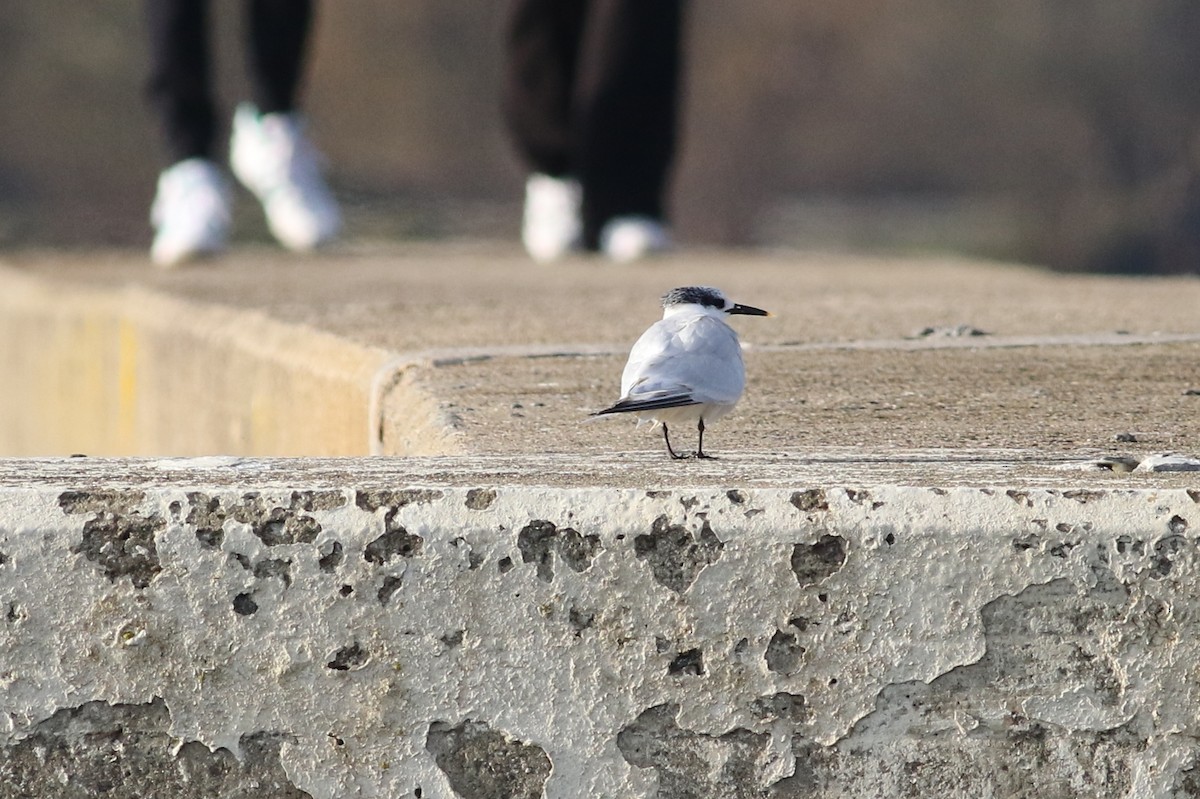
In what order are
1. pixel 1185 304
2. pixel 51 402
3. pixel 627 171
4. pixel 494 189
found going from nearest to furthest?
pixel 1185 304, pixel 51 402, pixel 627 171, pixel 494 189

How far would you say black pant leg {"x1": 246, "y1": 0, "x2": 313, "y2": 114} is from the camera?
5.98m

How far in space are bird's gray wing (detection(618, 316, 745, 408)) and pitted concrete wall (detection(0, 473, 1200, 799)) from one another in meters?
0.25

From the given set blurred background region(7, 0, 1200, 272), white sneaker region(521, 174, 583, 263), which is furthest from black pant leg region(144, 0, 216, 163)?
blurred background region(7, 0, 1200, 272)

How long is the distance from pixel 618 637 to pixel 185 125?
4410 millimetres

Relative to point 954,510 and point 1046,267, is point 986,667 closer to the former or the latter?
point 954,510

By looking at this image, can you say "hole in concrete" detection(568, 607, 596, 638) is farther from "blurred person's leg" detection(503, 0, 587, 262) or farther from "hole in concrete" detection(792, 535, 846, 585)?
"blurred person's leg" detection(503, 0, 587, 262)

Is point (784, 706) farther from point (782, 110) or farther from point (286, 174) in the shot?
point (782, 110)

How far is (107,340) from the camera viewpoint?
16.4ft

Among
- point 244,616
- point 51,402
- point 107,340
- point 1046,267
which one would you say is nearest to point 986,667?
point 244,616

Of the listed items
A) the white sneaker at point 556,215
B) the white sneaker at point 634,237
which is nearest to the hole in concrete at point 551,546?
the white sneaker at point 634,237

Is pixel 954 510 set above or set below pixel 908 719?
above

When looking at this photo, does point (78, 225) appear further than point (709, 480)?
Yes

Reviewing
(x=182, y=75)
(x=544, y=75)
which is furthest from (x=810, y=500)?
(x=544, y=75)

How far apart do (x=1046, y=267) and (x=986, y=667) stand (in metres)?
10.2
